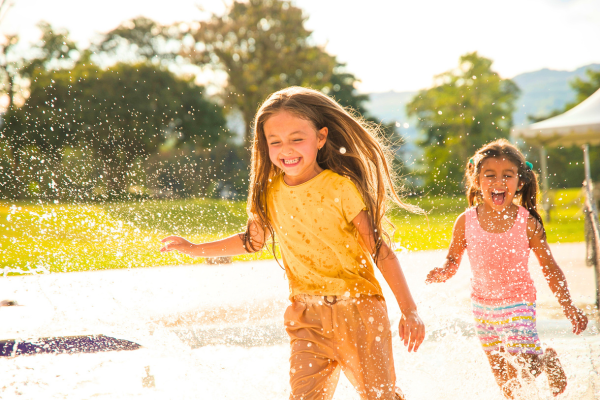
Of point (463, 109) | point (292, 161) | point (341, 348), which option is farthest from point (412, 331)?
point (463, 109)

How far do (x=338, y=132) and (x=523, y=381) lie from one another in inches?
56.0

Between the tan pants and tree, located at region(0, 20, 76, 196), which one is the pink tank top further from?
tree, located at region(0, 20, 76, 196)

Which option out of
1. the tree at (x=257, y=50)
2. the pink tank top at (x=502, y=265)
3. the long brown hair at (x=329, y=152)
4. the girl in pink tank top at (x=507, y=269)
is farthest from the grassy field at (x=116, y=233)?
the tree at (x=257, y=50)

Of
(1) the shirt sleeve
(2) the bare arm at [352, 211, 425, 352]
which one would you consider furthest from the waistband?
(1) the shirt sleeve

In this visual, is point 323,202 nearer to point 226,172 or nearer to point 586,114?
point 586,114

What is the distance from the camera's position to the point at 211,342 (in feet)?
13.2

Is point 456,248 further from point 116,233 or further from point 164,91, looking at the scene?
point 164,91

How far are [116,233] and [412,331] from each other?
8584 mm

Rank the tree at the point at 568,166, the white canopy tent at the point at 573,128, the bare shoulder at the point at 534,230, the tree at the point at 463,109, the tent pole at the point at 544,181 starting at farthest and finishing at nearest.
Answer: the tree at the point at 463,109, the tree at the point at 568,166, the tent pole at the point at 544,181, the white canopy tent at the point at 573,128, the bare shoulder at the point at 534,230

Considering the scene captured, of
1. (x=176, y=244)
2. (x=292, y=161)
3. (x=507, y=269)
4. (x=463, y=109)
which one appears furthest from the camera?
(x=463, y=109)

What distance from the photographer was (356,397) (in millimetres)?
2832

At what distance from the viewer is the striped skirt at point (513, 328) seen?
2.51m

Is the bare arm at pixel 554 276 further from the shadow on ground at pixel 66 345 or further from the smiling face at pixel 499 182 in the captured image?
the shadow on ground at pixel 66 345

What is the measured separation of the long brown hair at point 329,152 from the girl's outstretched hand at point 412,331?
1.34 feet
